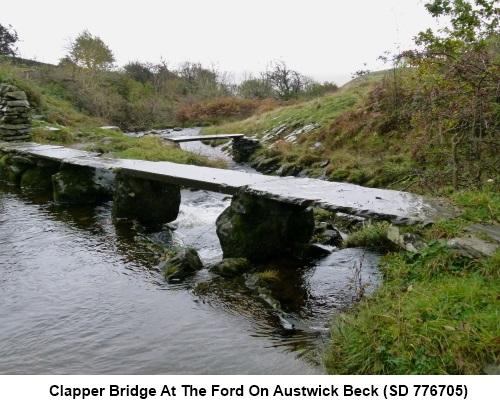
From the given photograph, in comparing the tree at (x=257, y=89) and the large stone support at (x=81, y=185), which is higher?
the tree at (x=257, y=89)

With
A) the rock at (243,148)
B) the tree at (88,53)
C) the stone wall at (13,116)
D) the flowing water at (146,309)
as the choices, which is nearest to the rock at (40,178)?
the flowing water at (146,309)

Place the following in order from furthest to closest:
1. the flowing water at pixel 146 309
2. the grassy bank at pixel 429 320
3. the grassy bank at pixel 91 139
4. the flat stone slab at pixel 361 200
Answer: the grassy bank at pixel 91 139
the flat stone slab at pixel 361 200
the flowing water at pixel 146 309
the grassy bank at pixel 429 320

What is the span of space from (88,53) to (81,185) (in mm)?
28632

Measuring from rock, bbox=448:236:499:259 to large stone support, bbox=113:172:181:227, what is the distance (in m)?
5.28

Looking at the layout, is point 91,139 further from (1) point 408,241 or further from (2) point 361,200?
(1) point 408,241

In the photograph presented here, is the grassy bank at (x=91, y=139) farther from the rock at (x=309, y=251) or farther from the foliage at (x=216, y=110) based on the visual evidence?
the foliage at (x=216, y=110)

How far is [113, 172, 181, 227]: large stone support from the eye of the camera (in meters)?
7.60

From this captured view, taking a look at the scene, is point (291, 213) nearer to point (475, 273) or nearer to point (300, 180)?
point (300, 180)

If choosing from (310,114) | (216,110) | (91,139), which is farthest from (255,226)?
(216,110)

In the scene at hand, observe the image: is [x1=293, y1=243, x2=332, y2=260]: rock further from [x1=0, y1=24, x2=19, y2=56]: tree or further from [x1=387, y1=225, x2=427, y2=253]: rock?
[x1=0, y1=24, x2=19, y2=56]: tree

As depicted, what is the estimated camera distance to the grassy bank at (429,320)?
262cm

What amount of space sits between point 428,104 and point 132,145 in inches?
399

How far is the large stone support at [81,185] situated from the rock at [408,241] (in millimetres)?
6479

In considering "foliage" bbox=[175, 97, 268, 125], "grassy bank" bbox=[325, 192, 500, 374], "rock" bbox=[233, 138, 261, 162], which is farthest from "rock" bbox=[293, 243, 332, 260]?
"foliage" bbox=[175, 97, 268, 125]
